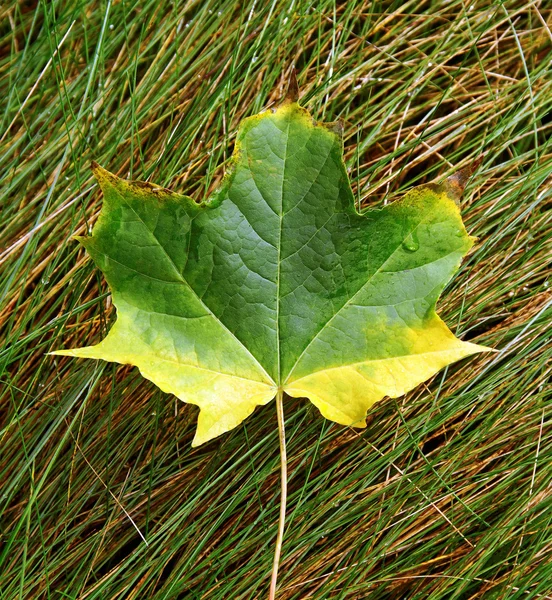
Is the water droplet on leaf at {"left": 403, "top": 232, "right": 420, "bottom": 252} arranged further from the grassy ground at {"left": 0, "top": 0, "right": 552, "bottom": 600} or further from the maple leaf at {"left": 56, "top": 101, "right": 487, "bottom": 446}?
the grassy ground at {"left": 0, "top": 0, "right": 552, "bottom": 600}

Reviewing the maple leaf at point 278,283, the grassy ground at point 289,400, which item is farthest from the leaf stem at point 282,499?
the grassy ground at point 289,400

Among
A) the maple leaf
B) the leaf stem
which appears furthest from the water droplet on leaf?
the leaf stem

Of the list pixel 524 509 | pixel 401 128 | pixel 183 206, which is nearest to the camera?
pixel 183 206

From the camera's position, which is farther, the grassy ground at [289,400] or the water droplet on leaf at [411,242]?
the grassy ground at [289,400]

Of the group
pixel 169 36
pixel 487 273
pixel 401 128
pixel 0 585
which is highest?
pixel 169 36

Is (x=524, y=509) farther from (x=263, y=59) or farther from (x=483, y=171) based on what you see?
(x=263, y=59)

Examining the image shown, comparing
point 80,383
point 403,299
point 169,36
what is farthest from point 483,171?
point 80,383

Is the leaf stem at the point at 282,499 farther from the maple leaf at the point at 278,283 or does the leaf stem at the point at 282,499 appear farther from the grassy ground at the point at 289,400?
the grassy ground at the point at 289,400
